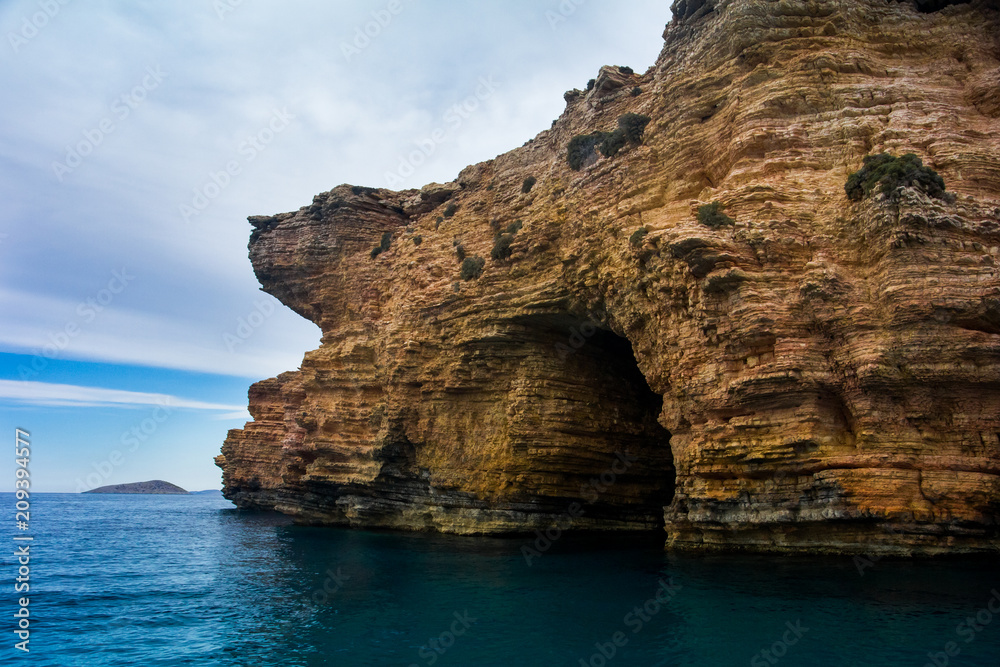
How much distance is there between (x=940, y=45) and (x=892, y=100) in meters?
3.47

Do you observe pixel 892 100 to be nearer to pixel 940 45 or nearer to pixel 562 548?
pixel 940 45

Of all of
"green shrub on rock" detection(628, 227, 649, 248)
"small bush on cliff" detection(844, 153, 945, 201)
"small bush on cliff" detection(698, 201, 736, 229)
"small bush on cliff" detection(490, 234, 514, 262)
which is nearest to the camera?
"small bush on cliff" detection(844, 153, 945, 201)

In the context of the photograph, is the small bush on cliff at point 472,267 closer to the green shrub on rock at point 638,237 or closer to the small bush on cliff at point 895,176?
the green shrub on rock at point 638,237

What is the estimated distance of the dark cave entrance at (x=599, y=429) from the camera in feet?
87.5

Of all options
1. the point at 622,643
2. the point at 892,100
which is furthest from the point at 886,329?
the point at 622,643
